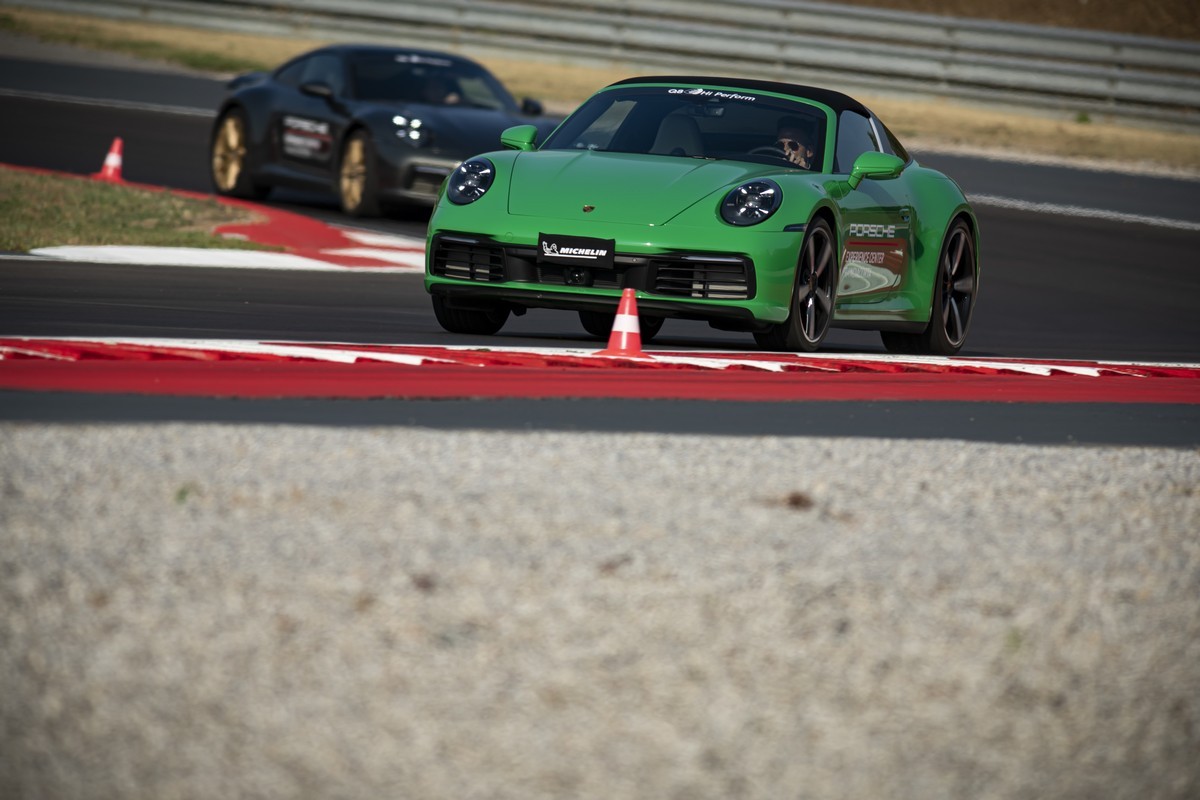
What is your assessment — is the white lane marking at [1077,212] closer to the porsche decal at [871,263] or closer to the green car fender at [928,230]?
the green car fender at [928,230]

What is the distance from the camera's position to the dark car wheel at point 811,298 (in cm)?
940

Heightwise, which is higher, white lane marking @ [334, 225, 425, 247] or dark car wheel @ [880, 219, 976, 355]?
dark car wheel @ [880, 219, 976, 355]

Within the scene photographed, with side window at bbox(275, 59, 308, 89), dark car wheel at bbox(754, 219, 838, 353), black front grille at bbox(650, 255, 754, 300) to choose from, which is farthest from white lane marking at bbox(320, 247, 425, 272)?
black front grille at bbox(650, 255, 754, 300)

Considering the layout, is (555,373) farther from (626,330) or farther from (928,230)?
(928,230)

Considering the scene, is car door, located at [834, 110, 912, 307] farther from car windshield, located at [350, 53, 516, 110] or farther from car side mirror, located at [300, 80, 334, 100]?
car windshield, located at [350, 53, 516, 110]

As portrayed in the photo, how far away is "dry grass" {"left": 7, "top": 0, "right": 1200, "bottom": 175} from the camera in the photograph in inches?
897

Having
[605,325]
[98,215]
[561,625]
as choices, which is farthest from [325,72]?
[561,625]

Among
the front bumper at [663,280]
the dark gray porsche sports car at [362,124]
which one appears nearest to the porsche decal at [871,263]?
the front bumper at [663,280]

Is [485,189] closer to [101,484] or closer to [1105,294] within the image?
[101,484]

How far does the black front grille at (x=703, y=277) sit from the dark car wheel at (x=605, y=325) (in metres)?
1.58

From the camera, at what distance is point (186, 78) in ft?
77.4

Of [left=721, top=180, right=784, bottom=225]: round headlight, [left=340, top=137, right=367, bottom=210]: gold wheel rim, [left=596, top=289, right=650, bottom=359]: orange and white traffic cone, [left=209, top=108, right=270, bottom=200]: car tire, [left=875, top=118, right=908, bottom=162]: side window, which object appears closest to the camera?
[left=596, top=289, right=650, bottom=359]: orange and white traffic cone

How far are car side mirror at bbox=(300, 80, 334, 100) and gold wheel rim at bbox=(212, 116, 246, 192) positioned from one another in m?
0.90

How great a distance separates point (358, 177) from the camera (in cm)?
1605
